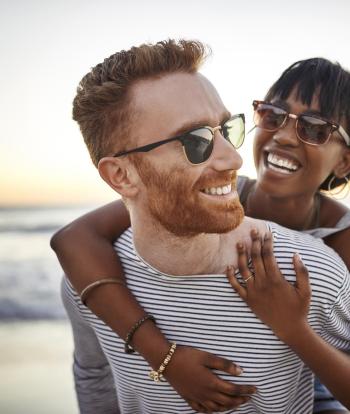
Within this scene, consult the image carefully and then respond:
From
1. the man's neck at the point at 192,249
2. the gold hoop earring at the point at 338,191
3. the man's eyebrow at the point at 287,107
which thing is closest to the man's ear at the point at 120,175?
the man's neck at the point at 192,249

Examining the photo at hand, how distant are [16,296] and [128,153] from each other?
8.00 metres

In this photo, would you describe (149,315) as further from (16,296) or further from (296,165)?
(16,296)

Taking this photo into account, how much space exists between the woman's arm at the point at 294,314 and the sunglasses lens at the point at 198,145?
0.48 meters

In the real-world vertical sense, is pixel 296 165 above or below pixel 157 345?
above

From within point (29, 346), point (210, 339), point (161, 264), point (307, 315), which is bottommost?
point (29, 346)

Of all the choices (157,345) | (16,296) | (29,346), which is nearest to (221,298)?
(157,345)

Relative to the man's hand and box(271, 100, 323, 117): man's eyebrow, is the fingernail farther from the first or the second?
box(271, 100, 323, 117): man's eyebrow

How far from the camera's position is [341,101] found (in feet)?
10.6

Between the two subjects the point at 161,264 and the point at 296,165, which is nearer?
the point at 161,264

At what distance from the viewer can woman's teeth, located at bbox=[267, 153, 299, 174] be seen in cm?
323

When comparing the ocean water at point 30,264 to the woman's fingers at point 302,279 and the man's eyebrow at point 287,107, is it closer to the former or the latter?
the man's eyebrow at point 287,107

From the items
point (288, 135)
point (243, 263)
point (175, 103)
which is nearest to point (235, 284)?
point (243, 263)

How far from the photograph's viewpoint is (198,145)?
2305 millimetres

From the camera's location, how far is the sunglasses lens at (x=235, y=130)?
95.9 inches
